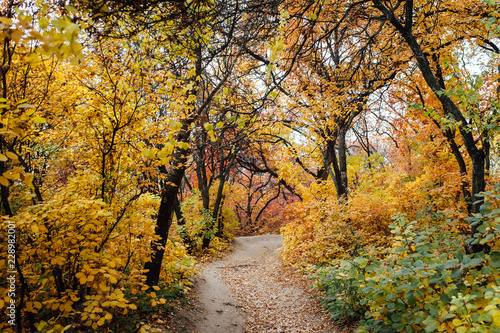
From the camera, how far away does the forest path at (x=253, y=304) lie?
4.71 m

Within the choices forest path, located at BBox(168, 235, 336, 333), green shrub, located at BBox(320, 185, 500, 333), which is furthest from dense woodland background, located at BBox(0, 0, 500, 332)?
forest path, located at BBox(168, 235, 336, 333)

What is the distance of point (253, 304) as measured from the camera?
6309 millimetres

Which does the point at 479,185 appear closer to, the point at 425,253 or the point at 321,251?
the point at 425,253

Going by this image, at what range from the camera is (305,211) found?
356 inches

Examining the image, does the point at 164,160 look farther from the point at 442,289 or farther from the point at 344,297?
the point at 344,297

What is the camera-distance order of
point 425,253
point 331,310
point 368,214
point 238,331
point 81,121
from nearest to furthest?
point 425,253 < point 81,121 < point 331,310 < point 238,331 < point 368,214

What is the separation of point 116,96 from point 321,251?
20.1 feet

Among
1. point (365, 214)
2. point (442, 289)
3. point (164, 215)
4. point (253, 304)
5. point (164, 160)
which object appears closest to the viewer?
point (164, 160)

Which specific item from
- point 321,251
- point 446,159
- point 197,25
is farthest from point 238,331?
point 446,159

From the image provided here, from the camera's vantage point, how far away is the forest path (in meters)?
4.71

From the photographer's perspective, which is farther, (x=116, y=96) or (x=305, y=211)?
(x=305, y=211)

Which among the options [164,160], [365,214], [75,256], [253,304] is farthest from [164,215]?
[365,214]

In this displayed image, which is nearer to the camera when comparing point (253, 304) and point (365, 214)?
point (253, 304)

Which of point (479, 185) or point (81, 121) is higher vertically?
point (81, 121)
